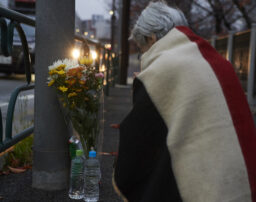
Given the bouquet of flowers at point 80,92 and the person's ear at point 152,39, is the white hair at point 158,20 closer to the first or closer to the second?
the person's ear at point 152,39

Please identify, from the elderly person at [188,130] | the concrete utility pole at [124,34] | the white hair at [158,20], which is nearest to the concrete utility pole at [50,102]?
the white hair at [158,20]

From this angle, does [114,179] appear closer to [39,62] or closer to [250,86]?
[39,62]

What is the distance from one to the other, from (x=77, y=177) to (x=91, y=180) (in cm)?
14

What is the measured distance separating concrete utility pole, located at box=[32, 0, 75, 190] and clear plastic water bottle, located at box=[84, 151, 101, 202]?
0.25m

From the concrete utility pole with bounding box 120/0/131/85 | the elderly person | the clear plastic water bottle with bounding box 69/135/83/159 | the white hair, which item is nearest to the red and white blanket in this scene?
the elderly person

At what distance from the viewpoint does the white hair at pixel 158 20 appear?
201 cm

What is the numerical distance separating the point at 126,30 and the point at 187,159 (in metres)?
15.9

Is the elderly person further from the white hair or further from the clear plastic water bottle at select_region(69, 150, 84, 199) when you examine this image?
the clear plastic water bottle at select_region(69, 150, 84, 199)

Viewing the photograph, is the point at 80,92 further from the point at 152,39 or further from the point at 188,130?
the point at 188,130

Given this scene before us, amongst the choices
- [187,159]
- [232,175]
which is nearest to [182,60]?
[187,159]

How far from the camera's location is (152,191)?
1.88 m

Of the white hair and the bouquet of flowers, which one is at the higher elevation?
the white hair

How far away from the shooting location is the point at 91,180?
10.5 feet

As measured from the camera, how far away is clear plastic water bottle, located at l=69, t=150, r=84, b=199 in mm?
3221
